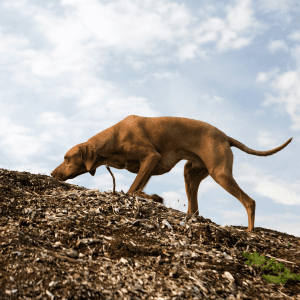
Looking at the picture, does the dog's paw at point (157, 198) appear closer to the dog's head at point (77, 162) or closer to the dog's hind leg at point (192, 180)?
the dog's hind leg at point (192, 180)

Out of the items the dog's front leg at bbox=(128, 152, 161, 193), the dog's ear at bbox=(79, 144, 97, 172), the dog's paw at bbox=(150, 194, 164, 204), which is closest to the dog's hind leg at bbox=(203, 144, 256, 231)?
the dog's front leg at bbox=(128, 152, 161, 193)

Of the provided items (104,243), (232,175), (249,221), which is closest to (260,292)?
(104,243)

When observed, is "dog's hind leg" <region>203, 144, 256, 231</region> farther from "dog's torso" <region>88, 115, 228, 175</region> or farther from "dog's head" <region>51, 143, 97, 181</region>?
"dog's head" <region>51, 143, 97, 181</region>

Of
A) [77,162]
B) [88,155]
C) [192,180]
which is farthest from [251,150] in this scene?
[77,162]

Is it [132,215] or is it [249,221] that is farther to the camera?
[249,221]

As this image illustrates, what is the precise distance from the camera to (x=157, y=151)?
21.9ft

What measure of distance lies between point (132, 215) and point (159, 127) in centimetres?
258

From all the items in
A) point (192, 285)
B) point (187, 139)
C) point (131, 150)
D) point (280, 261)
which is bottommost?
point (192, 285)

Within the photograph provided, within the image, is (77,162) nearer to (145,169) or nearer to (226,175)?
(145,169)

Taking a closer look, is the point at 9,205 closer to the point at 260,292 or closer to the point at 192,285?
the point at 192,285

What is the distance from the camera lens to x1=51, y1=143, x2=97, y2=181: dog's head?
6793 mm

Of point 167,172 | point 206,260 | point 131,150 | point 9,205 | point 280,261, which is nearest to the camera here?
point 206,260

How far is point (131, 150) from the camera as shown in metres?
6.48

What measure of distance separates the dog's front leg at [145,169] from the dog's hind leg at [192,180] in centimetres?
120
